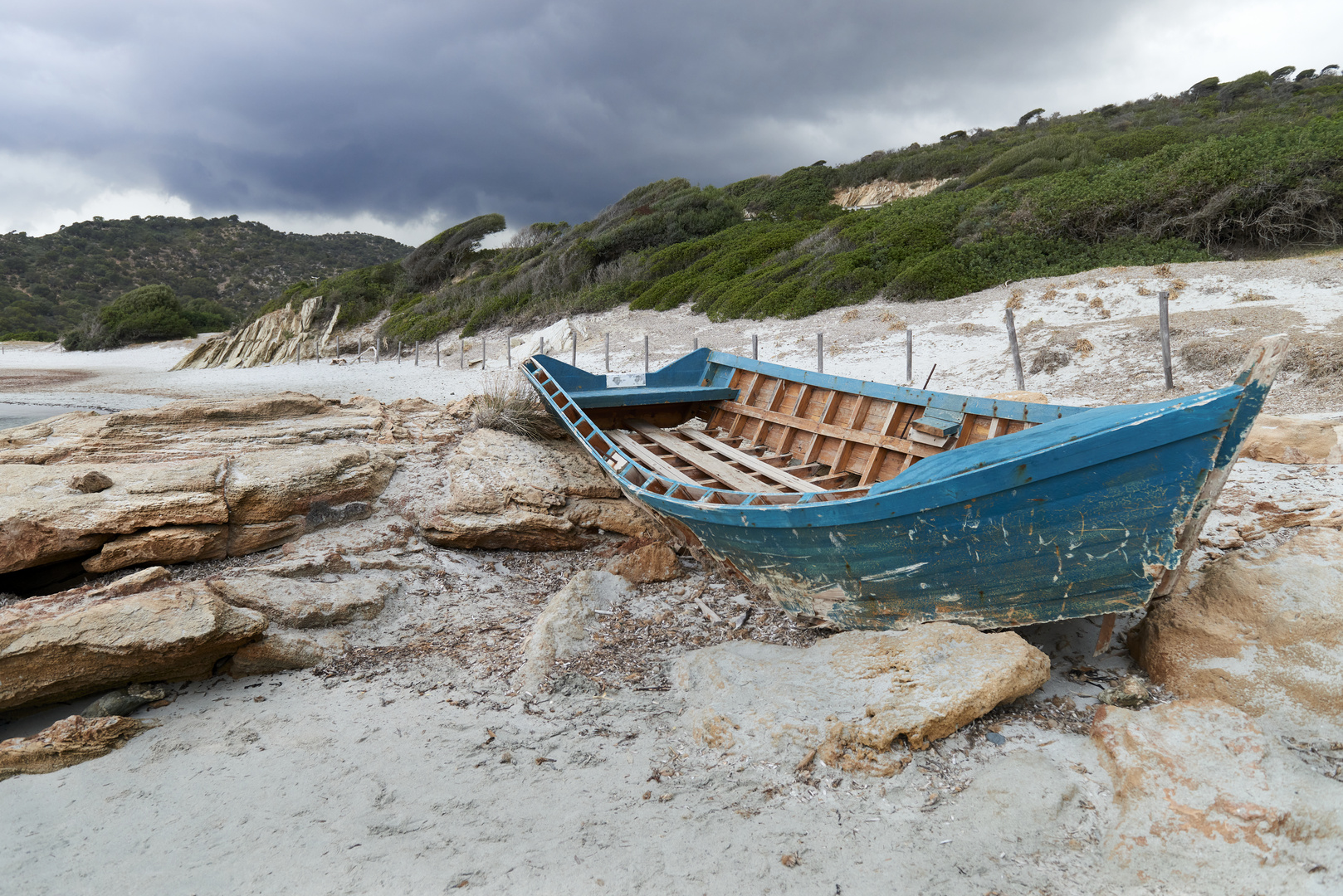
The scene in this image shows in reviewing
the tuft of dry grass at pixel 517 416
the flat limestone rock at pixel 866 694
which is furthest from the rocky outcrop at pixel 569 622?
the tuft of dry grass at pixel 517 416

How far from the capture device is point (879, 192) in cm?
3073

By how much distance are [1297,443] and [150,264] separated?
245 feet

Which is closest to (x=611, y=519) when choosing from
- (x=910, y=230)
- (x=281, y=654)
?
(x=281, y=654)

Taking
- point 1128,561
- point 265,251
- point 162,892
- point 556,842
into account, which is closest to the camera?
point 162,892

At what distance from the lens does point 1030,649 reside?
3119 mm

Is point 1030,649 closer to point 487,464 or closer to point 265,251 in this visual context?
point 487,464

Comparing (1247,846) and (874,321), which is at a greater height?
(874,321)

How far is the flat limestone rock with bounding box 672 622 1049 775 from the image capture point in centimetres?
291

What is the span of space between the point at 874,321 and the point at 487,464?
1183 cm

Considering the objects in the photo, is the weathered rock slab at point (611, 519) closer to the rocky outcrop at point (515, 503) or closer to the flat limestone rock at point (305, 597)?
the rocky outcrop at point (515, 503)

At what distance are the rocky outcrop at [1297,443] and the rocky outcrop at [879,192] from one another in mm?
24650

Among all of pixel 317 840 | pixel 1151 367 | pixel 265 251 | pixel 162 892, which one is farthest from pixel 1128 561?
pixel 265 251

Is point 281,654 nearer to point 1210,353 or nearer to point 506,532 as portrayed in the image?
point 506,532

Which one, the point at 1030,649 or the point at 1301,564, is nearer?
the point at 1030,649
